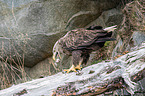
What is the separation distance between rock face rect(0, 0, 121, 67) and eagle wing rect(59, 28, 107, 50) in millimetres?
1566

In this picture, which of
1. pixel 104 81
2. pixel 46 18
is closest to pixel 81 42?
pixel 104 81

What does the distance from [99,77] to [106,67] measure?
18 centimetres

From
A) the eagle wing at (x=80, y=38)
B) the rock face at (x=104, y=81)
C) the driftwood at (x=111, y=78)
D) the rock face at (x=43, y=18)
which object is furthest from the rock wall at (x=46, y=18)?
the driftwood at (x=111, y=78)

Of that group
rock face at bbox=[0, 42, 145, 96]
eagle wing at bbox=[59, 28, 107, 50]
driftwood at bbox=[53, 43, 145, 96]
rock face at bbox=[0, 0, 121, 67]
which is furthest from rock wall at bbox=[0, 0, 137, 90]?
driftwood at bbox=[53, 43, 145, 96]

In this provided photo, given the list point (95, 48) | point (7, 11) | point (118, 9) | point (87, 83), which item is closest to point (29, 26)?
point (7, 11)

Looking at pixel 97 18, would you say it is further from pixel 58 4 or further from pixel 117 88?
pixel 117 88

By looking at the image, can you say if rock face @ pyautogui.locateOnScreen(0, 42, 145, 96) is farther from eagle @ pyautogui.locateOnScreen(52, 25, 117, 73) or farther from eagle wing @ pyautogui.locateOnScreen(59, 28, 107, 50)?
eagle wing @ pyautogui.locateOnScreen(59, 28, 107, 50)

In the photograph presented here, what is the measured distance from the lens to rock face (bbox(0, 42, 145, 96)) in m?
1.68

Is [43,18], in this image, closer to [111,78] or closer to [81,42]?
[81,42]

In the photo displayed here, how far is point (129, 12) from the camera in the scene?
3537mm

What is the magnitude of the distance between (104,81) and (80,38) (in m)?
1.10

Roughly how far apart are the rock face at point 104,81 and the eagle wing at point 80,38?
650 mm

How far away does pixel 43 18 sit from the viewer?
13.8ft

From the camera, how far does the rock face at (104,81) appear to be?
1.68 metres
